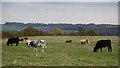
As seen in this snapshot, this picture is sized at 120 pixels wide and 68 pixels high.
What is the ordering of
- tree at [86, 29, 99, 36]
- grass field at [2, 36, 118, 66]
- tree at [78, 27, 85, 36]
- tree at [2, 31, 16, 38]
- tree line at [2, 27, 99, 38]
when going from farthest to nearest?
tree at [86, 29, 99, 36], tree at [78, 27, 85, 36], tree line at [2, 27, 99, 38], tree at [2, 31, 16, 38], grass field at [2, 36, 118, 66]

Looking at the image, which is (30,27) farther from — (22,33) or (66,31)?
(66,31)

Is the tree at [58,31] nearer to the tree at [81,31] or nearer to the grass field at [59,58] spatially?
the tree at [81,31]

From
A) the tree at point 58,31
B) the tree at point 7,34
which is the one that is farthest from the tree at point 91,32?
the tree at point 7,34

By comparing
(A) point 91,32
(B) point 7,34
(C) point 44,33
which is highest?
(B) point 7,34

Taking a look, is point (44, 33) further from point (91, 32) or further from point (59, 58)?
point (59, 58)

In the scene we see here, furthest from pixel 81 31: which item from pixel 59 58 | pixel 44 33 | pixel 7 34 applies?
pixel 59 58

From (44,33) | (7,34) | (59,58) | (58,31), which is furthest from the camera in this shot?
(58,31)

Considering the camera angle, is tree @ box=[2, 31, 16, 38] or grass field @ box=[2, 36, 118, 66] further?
tree @ box=[2, 31, 16, 38]

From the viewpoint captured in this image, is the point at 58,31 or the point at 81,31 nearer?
the point at 81,31

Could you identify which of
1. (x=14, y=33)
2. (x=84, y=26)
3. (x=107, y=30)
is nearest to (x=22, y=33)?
(x=14, y=33)

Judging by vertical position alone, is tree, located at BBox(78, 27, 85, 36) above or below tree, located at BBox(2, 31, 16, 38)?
below

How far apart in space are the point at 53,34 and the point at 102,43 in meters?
14.4

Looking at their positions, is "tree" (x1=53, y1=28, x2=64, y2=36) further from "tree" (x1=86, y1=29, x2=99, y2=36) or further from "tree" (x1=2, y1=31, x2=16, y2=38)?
"tree" (x1=2, y1=31, x2=16, y2=38)

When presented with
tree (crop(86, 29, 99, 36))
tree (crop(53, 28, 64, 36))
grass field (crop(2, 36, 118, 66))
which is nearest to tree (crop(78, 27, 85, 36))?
tree (crop(86, 29, 99, 36))
